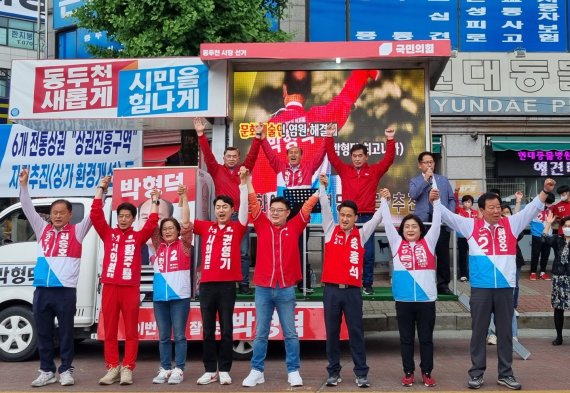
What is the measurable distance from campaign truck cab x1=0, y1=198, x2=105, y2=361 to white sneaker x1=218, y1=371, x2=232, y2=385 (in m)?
2.18

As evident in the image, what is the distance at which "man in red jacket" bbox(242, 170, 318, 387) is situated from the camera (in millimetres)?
6320

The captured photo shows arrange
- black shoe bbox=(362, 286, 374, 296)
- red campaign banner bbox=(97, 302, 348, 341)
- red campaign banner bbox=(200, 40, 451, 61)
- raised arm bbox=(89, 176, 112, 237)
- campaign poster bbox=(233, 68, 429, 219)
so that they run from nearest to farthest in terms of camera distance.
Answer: raised arm bbox=(89, 176, 112, 237) → red campaign banner bbox=(97, 302, 348, 341) → black shoe bbox=(362, 286, 374, 296) → red campaign banner bbox=(200, 40, 451, 61) → campaign poster bbox=(233, 68, 429, 219)

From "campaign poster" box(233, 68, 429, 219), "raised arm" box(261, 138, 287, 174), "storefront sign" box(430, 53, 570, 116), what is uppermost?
"storefront sign" box(430, 53, 570, 116)

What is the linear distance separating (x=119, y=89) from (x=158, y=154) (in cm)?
684

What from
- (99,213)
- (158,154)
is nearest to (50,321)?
(99,213)

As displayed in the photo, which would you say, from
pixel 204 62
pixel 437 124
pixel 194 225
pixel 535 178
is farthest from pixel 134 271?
pixel 535 178

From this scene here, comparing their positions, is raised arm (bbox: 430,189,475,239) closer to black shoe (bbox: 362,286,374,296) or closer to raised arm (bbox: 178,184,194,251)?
black shoe (bbox: 362,286,374,296)

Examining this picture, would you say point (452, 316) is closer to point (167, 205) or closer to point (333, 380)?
point (333, 380)

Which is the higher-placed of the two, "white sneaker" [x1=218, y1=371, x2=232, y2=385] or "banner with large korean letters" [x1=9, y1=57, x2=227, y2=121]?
"banner with large korean letters" [x1=9, y1=57, x2=227, y2=121]

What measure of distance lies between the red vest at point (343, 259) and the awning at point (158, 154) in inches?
358

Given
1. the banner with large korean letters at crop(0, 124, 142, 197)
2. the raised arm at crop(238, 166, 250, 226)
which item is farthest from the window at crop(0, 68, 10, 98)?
the raised arm at crop(238, 166, 250, 226)

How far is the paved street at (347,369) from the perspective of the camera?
20.5ft

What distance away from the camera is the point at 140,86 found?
8.55 m

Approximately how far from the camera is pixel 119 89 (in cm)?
858
